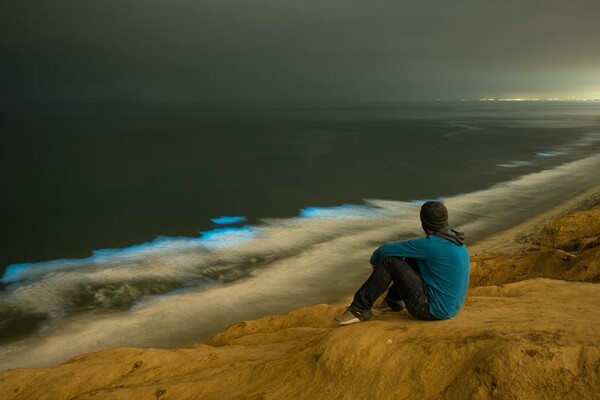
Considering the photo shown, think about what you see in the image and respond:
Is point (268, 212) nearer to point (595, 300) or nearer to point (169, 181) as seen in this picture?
point (169, 181)

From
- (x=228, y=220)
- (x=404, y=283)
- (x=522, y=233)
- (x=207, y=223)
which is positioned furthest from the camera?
(x=228, y=220)

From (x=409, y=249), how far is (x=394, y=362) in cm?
142

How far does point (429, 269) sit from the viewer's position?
20.0ft

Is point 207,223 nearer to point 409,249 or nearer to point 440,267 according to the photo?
point 409,249

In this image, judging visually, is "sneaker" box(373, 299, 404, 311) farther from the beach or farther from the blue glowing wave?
the blue glowing wave

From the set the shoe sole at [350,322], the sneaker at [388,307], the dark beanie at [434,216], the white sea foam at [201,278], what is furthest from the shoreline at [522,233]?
the dark beanie at [434,216]

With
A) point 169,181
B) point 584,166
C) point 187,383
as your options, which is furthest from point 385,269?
point 584,166

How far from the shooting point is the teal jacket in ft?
19.4

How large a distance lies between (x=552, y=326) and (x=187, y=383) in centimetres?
492

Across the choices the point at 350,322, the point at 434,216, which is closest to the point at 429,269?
the point at 434,216

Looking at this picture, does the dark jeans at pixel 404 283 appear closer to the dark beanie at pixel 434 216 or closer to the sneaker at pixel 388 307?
the sneaker at pixel 388 307

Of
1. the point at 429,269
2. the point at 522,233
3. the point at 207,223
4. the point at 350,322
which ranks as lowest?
the point at 207,223

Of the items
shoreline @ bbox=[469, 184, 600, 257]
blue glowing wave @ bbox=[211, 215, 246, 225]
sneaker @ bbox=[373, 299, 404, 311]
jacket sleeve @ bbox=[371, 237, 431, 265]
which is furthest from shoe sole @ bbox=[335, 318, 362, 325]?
blue glowing wave @ bbox=[211, 215, 246, 225]

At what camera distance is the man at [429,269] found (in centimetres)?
593
